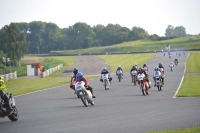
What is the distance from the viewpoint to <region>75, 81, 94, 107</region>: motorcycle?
753 inches

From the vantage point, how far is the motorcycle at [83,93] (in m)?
19.1

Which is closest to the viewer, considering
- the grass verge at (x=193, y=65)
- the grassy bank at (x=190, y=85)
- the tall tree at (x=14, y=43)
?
the grassy bank at (x=190, y=85)

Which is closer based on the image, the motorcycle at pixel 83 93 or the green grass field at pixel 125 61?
the motorcycle at pixel 83 93

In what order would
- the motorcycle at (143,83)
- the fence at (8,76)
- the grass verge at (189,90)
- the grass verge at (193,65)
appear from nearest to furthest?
Answer: the grass verge at (189,90)
the motorcycle at (143,83)
the fence at (8,76)
the grass verge at (193,65)

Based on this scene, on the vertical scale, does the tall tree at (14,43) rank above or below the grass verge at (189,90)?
above

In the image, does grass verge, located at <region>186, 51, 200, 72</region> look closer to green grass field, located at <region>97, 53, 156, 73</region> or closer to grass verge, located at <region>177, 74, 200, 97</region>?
green grass field, located at <region>97, 53, 156, 73</region>

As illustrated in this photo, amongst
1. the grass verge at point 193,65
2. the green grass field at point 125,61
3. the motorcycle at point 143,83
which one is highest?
the motorcycle at point 143,83

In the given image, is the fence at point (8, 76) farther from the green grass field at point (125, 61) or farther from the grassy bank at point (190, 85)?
the grassy bank at point (190, 85)

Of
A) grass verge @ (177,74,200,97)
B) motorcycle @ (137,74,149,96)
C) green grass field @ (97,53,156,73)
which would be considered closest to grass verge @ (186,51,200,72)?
green grass field @ (97,53,156,73)

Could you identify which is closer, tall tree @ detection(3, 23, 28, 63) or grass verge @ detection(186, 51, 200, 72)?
grass verge @ detection(186, 51, 200, 72)

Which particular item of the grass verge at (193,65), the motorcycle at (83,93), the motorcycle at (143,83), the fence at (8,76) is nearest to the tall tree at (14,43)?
the grass verge at (193,65)

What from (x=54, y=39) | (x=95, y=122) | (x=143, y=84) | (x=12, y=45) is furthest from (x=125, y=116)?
(x=54, y=39)

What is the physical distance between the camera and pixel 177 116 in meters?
14.4

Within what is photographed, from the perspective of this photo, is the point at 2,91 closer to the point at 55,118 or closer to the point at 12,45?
the point at 55,118
